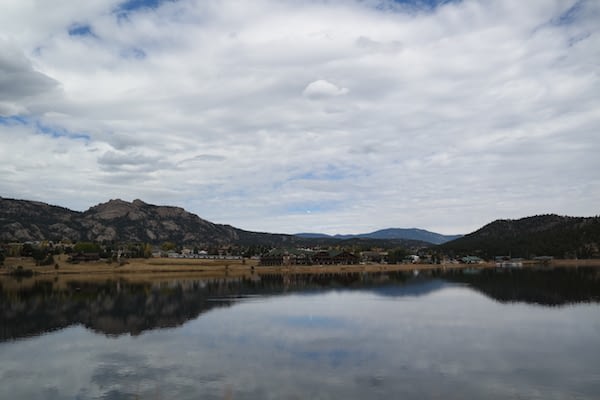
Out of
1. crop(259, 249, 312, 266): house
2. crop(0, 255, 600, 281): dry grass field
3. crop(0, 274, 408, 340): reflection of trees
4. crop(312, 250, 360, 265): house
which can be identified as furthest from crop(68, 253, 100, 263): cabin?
crop(312, 250, 360, 265): house

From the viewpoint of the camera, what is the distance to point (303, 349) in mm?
33094

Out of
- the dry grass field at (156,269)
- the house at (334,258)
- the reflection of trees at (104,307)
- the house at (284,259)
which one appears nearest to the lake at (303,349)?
the reflection of trees at (104,307)

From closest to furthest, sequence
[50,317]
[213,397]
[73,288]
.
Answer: [213,397] < [50,317] < [73,288]

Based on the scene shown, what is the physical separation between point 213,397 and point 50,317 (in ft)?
122

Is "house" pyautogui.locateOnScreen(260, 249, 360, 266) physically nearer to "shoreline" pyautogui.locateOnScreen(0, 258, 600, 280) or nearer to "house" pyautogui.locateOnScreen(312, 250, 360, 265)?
"house" pyautogui.locateOnScreen(312, 250, 360, 265)

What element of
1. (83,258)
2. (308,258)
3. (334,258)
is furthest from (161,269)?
(334,258)

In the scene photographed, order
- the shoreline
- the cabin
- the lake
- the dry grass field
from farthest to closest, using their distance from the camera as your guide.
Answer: the cabin → the dry grass field → the shoreline → the lake

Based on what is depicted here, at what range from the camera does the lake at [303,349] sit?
23859 millimetres

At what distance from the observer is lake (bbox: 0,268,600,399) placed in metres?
23.9

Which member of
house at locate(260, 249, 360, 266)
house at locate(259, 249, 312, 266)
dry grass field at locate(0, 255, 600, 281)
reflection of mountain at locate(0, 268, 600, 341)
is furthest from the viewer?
house at locate(260, 249, 360, 266)

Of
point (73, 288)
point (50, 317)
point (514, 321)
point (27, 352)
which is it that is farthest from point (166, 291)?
point (514, 321)

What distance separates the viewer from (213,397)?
73.7 ft

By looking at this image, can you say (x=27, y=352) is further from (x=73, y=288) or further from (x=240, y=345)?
(x=73, y=288)

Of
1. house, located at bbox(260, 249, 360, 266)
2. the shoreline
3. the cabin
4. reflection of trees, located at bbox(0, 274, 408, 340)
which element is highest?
house, located at bbox(260, 249, 360, 266)
